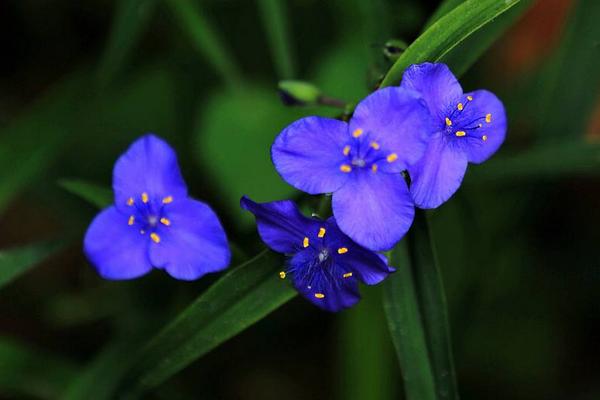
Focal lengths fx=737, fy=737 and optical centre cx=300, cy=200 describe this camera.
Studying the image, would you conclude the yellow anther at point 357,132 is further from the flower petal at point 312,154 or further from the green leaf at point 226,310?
the green leaf at point 226,310

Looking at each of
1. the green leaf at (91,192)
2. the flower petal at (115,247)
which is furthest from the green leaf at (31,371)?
the flower petal at (115,247)

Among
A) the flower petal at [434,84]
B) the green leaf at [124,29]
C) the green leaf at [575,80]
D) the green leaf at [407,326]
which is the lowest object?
the green leaf at [407,326]

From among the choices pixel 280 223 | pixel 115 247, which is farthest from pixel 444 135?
pixel 115 247

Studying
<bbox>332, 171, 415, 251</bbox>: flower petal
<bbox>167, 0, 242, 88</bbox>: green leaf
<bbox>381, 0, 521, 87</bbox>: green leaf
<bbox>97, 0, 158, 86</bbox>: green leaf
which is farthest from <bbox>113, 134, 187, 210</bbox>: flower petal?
<bbox>167, 0, 242, 88</bbox>: green leaf

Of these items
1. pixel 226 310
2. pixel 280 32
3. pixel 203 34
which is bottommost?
pixel 226 310

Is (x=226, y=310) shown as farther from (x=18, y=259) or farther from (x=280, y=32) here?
(x=280, y=32)

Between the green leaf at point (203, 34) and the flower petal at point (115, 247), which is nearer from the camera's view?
the flower petal at point (115, 247)
